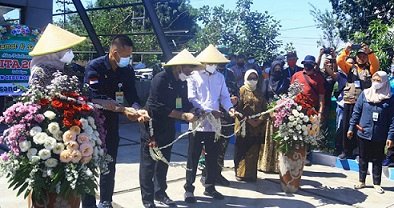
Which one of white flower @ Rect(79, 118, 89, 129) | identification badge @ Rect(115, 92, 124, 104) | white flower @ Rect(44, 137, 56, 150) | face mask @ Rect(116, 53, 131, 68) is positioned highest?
face mask @ Rect(116, 53, 131, 68)

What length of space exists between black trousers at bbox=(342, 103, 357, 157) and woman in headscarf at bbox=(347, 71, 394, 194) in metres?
0.91

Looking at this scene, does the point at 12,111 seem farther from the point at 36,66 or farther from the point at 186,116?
the point at 186,116

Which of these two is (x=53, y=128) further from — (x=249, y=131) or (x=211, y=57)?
A: (x=249, y=131)

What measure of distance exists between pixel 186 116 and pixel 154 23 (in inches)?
176

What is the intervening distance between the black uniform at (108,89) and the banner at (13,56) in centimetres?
522

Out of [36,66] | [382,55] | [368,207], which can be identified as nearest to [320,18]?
[382,55]

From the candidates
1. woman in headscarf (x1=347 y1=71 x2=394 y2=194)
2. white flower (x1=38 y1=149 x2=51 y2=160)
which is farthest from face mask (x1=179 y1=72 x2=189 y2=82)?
woman in headscarf (x1=347 y1=71 x2=394 y2=194)

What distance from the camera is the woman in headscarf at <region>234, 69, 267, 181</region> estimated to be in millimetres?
5387

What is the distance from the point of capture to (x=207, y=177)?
15.7 feet

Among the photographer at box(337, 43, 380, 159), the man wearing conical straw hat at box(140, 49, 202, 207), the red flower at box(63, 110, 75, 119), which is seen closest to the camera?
the red flower at box(63, 110, 75, 119)

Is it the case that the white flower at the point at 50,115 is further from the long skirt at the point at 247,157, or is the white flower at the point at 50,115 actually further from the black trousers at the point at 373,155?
the black trousers at the point at 373,155

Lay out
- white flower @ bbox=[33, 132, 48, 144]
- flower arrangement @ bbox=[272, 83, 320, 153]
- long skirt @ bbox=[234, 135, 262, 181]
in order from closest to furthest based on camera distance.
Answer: white flower @ bbox=[33, 132, 48, 144] → flower arrangement @ bbox=[272, 83, 320, 153] → long skirt @ bbox=[234, 135, 262, 181]

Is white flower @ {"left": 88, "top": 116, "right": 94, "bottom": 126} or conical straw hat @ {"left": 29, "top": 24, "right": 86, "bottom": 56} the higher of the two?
conical straw hat @ {"left": 29, "top": 24, "right": 86, "bottom": 56}

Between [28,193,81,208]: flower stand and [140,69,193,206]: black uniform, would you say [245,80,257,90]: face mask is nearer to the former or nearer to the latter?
[140,69,193,206]: black uniform
